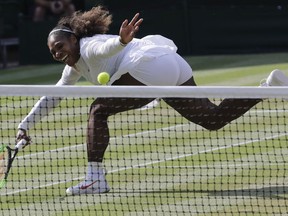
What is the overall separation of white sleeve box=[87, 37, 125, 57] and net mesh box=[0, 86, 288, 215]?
70 cm

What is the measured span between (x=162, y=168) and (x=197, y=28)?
10119 millimetres

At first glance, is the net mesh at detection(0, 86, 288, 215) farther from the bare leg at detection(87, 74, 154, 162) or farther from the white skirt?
the white skirt

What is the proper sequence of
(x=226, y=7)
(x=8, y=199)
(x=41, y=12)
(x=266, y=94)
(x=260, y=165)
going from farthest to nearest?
(x=41, y=12), (x=226, y=7), (x=260, y=165), (x=8, y=199), (x=266, y=94)

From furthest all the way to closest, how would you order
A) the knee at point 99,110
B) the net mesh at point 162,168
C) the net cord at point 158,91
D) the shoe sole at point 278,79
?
the shoe sole at point 278,79, the knee at point 99,110, the net mesh at point 162,168, the net cord at point 158,91

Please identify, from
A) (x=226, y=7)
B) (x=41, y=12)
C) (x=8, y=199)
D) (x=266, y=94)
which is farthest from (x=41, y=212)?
(x=41, y=12)

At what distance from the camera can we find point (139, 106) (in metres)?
9.05

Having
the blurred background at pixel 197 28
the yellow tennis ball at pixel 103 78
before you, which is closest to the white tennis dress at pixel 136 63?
the yellow tennis ball at pixel 103 78

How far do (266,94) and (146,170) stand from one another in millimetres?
2424

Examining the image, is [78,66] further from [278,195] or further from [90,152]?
[278,195]

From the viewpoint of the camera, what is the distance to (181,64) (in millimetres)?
9109

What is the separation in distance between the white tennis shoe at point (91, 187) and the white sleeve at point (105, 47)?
1.02 metres

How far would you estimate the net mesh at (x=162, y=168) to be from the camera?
802 centimetres

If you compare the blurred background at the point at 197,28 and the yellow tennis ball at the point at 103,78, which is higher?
the yellow tennis ball at the point at 103,78

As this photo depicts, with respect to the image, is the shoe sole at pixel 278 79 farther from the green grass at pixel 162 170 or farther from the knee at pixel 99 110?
the knee at pixel 99 110
